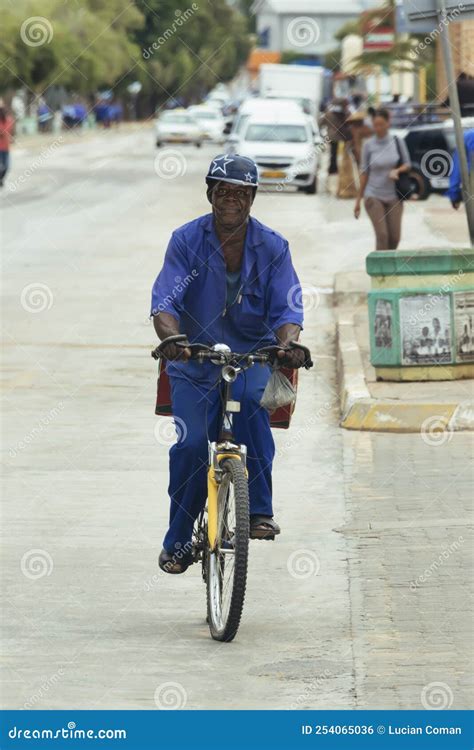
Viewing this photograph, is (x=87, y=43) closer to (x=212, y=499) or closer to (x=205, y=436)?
(x=205, y=436)

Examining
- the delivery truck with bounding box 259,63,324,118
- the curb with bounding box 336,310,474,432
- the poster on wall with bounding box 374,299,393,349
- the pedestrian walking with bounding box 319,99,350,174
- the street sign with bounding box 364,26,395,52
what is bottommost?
the delivery truck with bounding box 259,63,324,118

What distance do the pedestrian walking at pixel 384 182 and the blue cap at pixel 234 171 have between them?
12059 millimetres

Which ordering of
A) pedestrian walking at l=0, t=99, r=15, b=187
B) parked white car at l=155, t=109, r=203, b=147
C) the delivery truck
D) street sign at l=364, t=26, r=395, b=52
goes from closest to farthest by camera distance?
pedestrian walking at l=0, t=99, r=15, b=187 → street sign at l=364, t=26, r=395, b=52 → parked white car at l=155, t=109, r=203, b=147 → the delivery truck

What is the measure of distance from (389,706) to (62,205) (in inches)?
1137

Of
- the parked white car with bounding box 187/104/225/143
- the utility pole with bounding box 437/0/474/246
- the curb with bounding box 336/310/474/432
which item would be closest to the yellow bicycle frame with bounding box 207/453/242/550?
the curb with bounding box 336/310/474/432

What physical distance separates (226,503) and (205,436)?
0.30 metres

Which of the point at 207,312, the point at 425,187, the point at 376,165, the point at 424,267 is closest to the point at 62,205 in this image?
the point at 425,187

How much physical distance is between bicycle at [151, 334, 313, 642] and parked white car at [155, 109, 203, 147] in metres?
60.6

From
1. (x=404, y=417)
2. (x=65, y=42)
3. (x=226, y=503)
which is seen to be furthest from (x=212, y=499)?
(x=65, y=42)

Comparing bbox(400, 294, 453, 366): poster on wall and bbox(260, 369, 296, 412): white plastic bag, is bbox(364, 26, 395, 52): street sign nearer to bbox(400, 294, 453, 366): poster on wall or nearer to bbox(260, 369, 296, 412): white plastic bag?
bbox(400, 294, 453, 366): poster on wall

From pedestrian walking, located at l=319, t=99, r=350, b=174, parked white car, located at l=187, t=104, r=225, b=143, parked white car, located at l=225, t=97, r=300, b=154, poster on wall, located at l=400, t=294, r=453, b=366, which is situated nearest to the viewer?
poster on wall, located at l=400, t=294, r=453, b=366

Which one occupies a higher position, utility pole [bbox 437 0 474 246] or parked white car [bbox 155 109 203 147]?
utility pole [bbox 437 0 474 246]

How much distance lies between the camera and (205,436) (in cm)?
706

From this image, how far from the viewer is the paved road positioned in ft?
20.6
